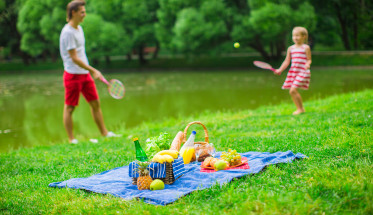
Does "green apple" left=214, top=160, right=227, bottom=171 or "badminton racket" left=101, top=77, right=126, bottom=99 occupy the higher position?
"badminton racket" left=101, top=77, right=126, bottom=99

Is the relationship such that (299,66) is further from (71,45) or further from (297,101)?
(71,45)

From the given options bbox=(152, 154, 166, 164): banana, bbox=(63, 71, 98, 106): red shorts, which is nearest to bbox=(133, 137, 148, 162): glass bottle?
bbox=(152, 154, 166, 164): banana

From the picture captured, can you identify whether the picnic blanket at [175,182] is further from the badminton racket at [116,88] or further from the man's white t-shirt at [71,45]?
the man's white t-shirt at [71,45]

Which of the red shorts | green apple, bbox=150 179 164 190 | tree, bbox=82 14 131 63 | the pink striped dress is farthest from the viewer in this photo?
tree, bbox=82 14 131 63

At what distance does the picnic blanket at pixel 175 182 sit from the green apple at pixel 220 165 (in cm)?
7

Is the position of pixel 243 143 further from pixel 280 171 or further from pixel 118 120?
pixel 118 120

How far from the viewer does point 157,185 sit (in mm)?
3631

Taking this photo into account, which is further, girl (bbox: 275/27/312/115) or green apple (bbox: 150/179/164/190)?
girl (bbox: 275/27/312/115)

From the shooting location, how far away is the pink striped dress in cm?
741

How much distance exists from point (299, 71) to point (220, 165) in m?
4.16

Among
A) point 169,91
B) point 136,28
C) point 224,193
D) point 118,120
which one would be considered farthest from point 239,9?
point 224,193

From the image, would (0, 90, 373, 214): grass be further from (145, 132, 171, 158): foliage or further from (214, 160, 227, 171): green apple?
(145, 132, 171, 158): foliage

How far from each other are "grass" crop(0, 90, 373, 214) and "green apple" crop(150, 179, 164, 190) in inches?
10.4

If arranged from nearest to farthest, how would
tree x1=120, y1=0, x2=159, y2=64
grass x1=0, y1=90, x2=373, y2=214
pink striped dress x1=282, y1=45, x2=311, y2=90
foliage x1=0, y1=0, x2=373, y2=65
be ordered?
grass x1=0, y1=90, x2=373, y2=214, pink striped dress x1=282, y1=45, x2=311, y2=90, foliage x1=0, y1=0, x2=373, y2=65, tree x1=120, y1=0, x2=159, y2=64
